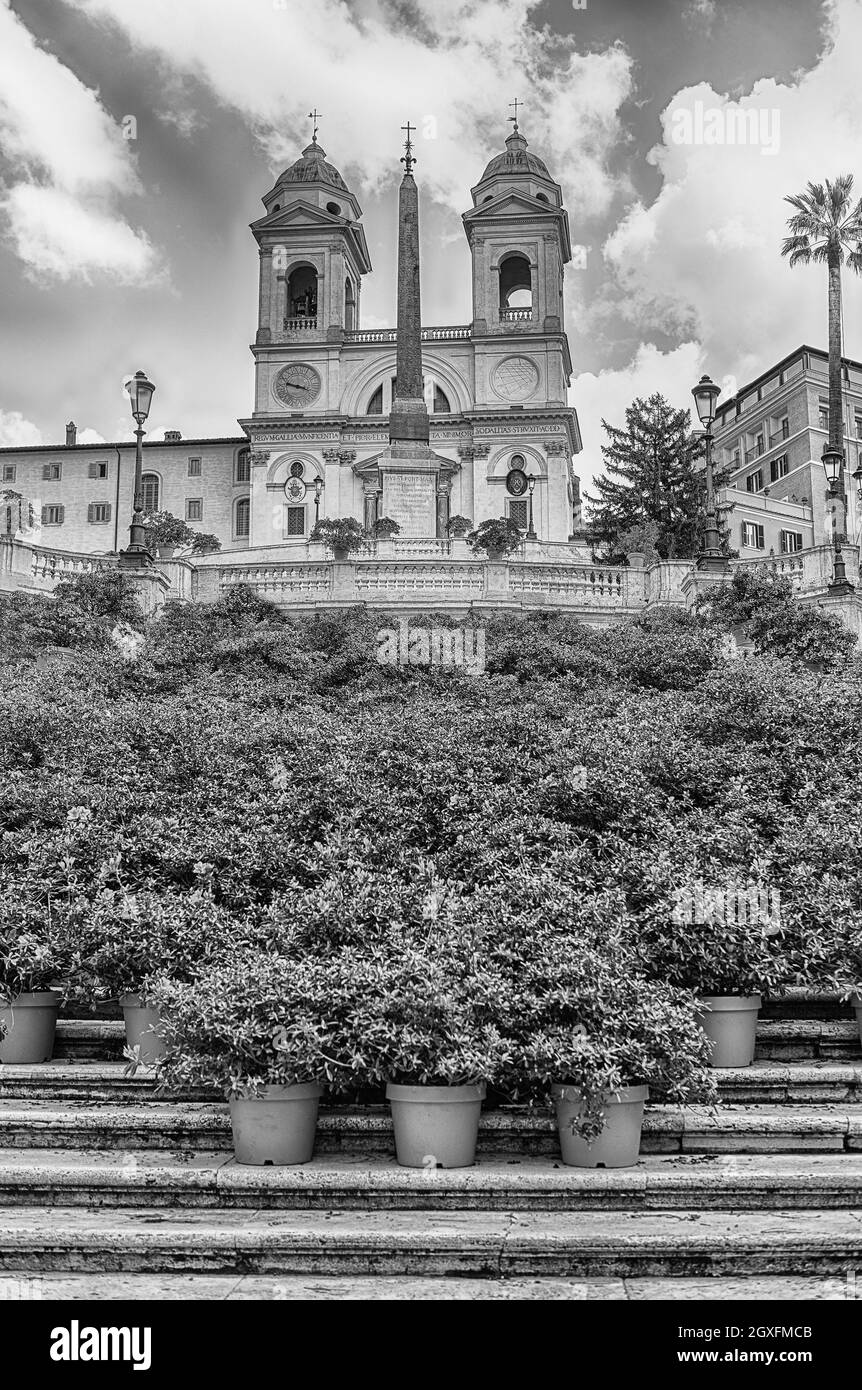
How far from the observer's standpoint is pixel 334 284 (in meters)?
67.9

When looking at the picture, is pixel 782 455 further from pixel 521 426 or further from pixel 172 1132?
pixel 172 1132

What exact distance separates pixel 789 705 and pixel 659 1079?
7968mm

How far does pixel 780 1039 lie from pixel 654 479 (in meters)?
51.6

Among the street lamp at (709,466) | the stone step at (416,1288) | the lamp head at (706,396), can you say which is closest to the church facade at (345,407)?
the street lamp at (709,466)

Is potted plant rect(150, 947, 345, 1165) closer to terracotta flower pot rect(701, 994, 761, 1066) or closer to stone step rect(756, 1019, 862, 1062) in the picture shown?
terracotta flower pot rect(701, 994, 761, 1066)

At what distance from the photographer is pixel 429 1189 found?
5.62 metres

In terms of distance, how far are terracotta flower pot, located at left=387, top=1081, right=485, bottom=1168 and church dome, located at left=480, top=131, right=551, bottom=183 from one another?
69365 millimetres

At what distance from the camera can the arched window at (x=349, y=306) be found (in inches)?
2773

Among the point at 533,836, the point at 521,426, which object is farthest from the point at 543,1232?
the point at 521,426

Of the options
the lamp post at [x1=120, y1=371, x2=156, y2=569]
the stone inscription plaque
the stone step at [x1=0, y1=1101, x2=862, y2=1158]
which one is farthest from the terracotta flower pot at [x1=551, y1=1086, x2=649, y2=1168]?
the stone inscription plaque

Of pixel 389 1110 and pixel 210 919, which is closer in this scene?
pixel 389 1110

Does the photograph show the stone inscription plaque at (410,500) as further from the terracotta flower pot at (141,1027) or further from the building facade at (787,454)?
the terracotta flower pot at (141,1027)

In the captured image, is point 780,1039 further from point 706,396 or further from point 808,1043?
point 706,396

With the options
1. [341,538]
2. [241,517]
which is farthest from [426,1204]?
[241,517]
